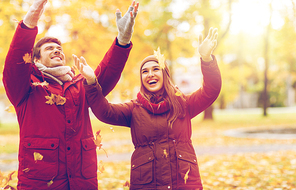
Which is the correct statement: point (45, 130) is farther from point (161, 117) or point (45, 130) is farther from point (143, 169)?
point (161, 117)

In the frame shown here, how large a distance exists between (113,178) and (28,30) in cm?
448

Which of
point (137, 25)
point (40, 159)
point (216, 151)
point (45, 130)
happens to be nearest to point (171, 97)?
point (45, 130)

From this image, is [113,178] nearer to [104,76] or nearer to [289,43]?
[104,76]

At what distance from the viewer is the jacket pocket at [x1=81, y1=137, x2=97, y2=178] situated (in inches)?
95.3

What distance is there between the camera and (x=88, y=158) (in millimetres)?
2459

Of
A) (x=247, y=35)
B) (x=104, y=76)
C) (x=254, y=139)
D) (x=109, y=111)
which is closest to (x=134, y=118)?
(x=109, y=111)

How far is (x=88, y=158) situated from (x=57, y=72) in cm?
76

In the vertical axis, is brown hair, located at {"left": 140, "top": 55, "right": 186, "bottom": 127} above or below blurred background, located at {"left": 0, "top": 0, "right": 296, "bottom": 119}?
below

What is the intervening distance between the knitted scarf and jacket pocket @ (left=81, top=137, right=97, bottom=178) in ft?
1.83

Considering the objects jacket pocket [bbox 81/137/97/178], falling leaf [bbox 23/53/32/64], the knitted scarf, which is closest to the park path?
jacket pocket [bbox 81/137/97/178]

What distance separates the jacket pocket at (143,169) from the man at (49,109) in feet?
1.14

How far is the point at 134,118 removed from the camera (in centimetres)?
264

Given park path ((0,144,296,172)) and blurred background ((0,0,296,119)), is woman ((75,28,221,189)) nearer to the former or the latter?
blurred background ((0,0,296,119))

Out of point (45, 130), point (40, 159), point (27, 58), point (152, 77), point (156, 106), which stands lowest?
point (40, 159)
